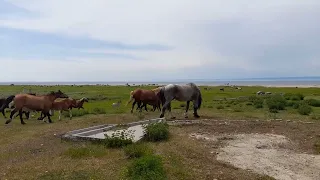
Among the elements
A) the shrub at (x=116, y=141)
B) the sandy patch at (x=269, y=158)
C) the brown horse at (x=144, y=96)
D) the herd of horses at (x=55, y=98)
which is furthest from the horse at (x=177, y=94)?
the shrub at (x=116, y=141)

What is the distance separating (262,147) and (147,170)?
5.43 metres

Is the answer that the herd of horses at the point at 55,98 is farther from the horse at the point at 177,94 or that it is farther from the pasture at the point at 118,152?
the pasture at the point at 118,152

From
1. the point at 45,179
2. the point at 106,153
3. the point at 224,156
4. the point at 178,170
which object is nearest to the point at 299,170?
the point at 224,156

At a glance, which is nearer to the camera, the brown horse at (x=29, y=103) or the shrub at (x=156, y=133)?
the shrub at (x=156, y=133)

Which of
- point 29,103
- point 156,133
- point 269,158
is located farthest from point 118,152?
point 29,103

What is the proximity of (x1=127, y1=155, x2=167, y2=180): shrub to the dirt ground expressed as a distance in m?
1.45

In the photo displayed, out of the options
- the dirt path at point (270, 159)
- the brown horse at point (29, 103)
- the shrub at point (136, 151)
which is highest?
the brown horse at point (29, 103)

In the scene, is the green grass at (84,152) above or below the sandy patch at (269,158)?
above

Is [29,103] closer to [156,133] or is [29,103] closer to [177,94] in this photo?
[177,94]

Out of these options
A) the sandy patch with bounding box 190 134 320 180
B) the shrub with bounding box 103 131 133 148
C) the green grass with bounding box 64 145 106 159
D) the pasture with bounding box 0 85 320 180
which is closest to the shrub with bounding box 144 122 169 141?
the pasture with bounding box 0 85 320 180

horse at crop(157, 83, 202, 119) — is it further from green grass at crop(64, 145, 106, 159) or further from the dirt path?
green grass at crop(64, 145, 106, 159)

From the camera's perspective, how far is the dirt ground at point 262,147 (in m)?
9.43

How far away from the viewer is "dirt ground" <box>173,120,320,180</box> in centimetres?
943

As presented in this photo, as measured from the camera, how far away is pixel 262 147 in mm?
12180
